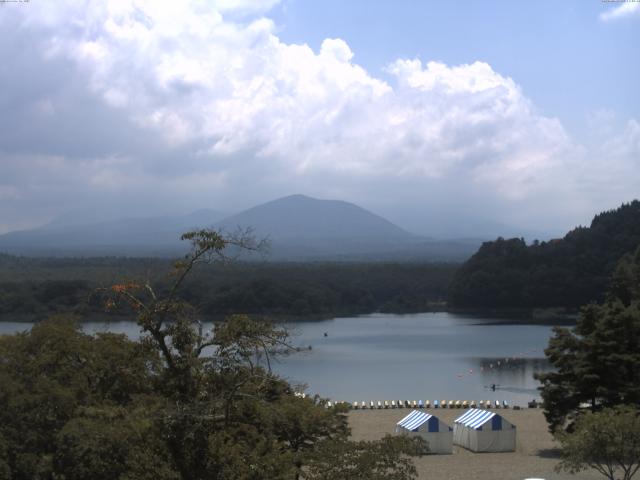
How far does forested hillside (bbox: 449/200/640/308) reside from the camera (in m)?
69.2

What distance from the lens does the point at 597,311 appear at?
714 inches

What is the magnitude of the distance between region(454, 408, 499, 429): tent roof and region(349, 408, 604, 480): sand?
0.52 m

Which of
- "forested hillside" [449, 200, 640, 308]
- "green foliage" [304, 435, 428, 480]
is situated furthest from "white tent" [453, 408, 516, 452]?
"forested hillside" [449, 200, 640, 308]

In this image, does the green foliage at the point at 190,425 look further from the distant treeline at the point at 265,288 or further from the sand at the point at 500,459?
the distant treeline at the point at 265,288

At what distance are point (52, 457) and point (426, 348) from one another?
37.6 m

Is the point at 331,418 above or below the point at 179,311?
below

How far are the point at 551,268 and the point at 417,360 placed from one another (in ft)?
112

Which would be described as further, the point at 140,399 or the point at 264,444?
the point at 140,399

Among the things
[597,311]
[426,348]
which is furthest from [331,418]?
[426,348]

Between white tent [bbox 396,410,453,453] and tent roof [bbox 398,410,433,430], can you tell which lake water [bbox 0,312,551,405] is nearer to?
tent roof [bbox 398,410,433,430]

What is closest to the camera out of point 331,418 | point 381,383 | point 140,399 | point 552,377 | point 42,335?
point 140,399

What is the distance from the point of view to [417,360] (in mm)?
40250

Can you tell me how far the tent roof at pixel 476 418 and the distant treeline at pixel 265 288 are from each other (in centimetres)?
2698

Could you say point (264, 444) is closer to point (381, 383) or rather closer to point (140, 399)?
point (140, 399)
